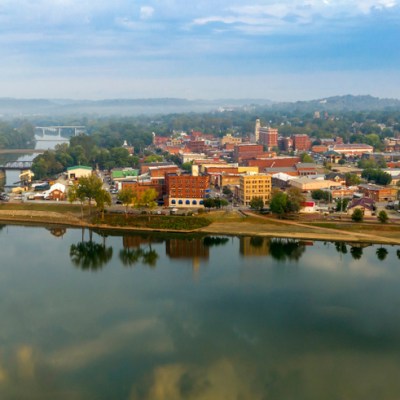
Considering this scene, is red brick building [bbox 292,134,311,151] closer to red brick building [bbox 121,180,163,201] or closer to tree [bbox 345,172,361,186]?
tree [bbox 345,172,361,186]

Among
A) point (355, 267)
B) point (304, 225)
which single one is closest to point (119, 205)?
point (304, 225)

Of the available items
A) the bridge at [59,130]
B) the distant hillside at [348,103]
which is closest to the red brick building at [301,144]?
the bridge at [59,130]

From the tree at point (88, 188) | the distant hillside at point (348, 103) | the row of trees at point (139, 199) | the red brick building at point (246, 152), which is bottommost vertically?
the row of trees at point (139, 199)

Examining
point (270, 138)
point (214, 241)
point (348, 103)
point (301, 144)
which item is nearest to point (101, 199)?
point (214, 241)

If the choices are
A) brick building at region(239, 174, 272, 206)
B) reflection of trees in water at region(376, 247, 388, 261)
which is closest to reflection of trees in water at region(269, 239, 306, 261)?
reflection of trees in water at region(376, 247, 388, 261)

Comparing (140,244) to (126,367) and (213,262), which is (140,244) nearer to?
(213,262)

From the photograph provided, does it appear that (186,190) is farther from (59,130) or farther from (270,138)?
(59,130)

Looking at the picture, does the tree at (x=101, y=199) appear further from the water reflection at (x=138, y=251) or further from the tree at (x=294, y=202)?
the tree at (x=294, y=202)
